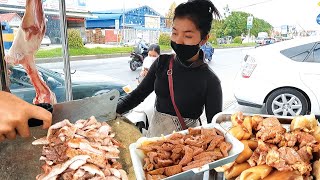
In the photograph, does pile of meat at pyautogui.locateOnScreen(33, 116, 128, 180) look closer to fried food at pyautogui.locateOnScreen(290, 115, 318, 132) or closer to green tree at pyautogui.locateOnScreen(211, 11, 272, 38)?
fried food at pyautogui.locateOnScreen(290, 115, 318, 132)

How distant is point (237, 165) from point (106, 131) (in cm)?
83

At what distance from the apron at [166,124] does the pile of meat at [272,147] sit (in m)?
0.91

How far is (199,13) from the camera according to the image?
207 cm

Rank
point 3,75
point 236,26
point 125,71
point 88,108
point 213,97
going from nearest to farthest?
point 88,108, point 213,97, point 3,75, point 125,71, point 236,26

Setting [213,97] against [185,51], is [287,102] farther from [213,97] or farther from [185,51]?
[185,51]

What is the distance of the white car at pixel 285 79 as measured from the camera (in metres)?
5.28

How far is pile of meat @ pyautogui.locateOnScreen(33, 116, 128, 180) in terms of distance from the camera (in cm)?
132

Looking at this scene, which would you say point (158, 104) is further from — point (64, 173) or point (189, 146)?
point (189, 146)

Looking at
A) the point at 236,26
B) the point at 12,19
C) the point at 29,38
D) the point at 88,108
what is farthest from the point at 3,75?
the point at 236,26

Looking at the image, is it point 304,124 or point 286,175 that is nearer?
point 286,175

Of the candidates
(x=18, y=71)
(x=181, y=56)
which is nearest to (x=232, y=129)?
(x=181, y=56)

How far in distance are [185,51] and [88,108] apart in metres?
0.86

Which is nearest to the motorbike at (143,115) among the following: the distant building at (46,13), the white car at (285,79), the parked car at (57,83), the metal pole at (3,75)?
the parked car at (57,83)

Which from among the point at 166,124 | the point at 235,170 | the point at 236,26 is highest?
the point at 236,26
